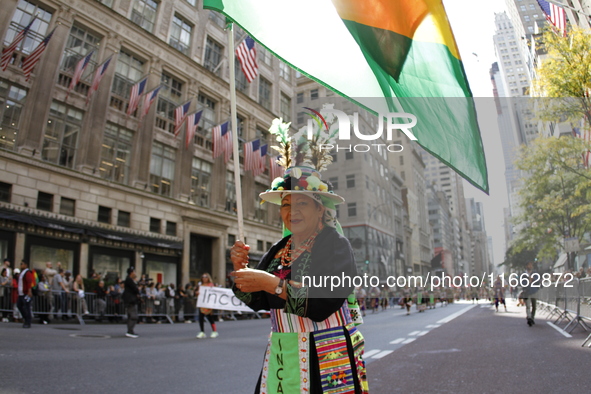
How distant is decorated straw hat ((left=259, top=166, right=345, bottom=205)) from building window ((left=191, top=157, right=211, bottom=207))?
29045 mm

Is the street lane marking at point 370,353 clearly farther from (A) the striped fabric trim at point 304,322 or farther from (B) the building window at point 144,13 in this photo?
(B) the building window at point 144,13

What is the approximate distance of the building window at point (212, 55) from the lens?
3431cm

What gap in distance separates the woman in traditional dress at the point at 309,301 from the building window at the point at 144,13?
28726 mm

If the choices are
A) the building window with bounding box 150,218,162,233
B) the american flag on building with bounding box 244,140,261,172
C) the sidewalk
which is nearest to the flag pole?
the sidewalk

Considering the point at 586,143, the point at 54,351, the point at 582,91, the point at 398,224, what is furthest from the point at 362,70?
the point at 398,224

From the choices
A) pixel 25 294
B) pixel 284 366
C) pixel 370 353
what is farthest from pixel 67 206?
pixel 284 366

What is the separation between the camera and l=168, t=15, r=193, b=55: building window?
1215 inches

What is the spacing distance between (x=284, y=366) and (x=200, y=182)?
3040 centimetres

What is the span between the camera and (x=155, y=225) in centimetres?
2755

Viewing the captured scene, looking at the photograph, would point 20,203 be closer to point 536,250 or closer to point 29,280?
point 29,280

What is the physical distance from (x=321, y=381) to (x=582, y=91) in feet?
52.1

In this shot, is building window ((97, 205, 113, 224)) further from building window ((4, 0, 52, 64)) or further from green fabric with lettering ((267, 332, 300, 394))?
green fabric with lettering ((267, 332, 300, 394))

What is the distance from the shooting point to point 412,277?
390cm

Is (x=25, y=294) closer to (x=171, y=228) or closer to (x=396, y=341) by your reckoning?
(x=396, y=341)
